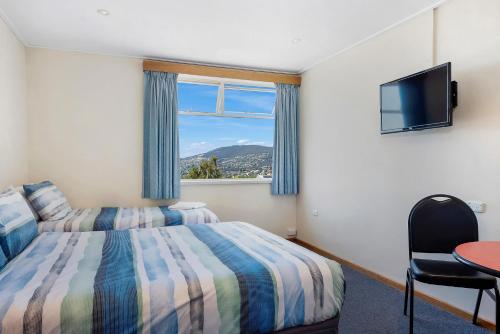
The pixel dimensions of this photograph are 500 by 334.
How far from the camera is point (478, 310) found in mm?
2236

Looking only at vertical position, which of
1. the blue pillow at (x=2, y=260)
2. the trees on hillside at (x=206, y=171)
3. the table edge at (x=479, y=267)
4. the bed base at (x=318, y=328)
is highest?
the trees on hillside at (x=206, y=171)

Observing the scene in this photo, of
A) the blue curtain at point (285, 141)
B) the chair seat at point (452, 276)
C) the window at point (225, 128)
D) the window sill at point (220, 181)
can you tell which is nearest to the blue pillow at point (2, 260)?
the chair seat at point (452, 276)

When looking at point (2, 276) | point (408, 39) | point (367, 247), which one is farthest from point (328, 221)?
point (2, 276)

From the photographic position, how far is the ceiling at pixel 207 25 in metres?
2.59

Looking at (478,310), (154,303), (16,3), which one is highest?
(16,3)

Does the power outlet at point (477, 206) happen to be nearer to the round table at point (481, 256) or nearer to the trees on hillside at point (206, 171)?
the round table at point (481, 256)

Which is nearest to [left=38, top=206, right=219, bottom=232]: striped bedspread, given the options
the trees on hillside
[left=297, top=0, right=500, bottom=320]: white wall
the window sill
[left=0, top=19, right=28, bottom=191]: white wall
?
[left=0, top=19, right=28, bottom=191]: white wall

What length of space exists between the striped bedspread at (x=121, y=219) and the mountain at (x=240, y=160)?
47.4 inches

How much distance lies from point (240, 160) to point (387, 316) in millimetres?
2889

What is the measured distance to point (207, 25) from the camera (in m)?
2.96

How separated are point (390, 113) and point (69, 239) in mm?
2796

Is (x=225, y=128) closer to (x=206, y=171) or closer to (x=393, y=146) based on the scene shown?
(x=206, y=171)

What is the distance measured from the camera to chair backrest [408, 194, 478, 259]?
7.30ft

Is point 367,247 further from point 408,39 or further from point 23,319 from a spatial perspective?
point 23,319
